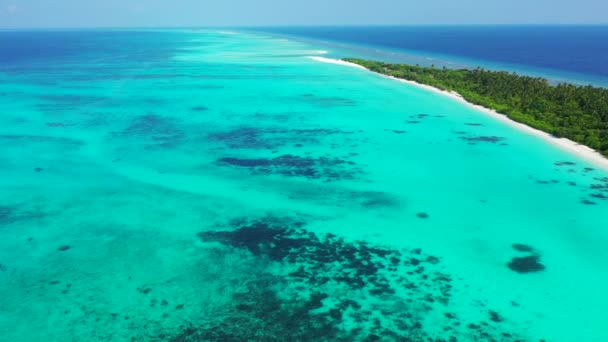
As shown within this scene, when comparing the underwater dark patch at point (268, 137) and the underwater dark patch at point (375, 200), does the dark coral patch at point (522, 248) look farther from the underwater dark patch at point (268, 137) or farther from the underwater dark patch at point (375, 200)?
the underwater dark patch at point (268, 137)

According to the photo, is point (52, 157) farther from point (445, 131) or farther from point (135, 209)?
point (445, 131)

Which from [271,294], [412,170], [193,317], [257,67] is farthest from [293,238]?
[257,67]

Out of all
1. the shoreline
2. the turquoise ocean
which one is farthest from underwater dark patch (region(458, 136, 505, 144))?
the shoreline

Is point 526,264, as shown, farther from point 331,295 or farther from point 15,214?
point 15,214

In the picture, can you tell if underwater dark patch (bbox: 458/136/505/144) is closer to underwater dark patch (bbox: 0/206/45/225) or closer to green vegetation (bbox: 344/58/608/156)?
green vegetation (bbox: 344/58/608/156)

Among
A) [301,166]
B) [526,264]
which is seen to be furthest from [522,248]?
[301,166]

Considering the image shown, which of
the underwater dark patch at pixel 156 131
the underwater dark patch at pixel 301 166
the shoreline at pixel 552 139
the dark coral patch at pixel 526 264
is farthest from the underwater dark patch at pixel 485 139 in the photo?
the underwater dark patch at pixel 156 131
